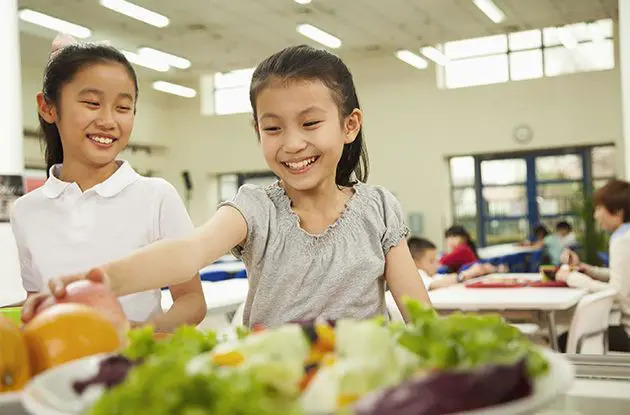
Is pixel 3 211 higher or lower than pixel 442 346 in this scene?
higher

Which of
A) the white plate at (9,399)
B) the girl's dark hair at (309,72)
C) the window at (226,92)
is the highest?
the window at (226,92)

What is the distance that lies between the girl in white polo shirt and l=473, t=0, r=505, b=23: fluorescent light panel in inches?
369

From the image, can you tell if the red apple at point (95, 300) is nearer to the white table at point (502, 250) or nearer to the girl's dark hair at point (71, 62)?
the girl's dark hair at point (71, 62)

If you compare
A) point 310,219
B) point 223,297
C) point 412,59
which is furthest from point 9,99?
point 412,59

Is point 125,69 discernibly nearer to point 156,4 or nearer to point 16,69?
point 16,69

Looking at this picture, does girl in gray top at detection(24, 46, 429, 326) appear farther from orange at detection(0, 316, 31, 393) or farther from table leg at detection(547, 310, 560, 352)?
table leg at detection(547, 310, 560, 352)

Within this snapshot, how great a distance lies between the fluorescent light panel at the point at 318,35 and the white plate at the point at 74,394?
10616 millimetres

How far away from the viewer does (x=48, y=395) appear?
0.55m

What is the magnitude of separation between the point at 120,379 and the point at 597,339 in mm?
3599

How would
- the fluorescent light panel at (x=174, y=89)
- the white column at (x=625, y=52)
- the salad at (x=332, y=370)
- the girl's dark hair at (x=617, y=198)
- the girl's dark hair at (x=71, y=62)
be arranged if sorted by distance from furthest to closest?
the fluorescent light panel at (x=174, y=89) < the white column at (x=625, y=52) < the girl's dark hair at (x=617, y=198) < the girl's dark hair at (x=71, y=62) < the salad at (x=332, y=370)

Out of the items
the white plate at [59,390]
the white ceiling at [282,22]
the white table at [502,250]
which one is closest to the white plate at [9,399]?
the white plate at [59,390]

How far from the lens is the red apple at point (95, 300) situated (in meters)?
0.73

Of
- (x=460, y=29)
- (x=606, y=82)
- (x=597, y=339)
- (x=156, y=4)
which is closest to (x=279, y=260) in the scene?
(x=597, y=339)

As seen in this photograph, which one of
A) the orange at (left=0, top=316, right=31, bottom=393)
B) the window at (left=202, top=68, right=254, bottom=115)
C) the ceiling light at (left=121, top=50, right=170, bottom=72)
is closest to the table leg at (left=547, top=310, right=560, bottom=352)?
the orange at (left=0, top=316, right=31, bottom=393)
